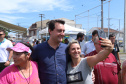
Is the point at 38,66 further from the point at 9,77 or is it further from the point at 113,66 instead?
the point at 113,66

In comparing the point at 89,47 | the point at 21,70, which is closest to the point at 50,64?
the point at 21,70

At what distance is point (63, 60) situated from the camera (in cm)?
232

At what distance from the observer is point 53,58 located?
2264mm

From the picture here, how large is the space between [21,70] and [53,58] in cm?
55

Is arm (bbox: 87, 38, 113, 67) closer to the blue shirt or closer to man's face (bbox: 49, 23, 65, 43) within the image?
the blue shirt

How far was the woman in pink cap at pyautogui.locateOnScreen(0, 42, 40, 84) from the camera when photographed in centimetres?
185

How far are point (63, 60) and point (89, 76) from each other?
0.52m

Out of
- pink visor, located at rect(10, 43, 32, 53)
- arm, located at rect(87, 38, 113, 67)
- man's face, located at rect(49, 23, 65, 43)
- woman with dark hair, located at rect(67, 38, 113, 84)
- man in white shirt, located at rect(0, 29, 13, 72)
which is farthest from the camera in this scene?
man in white shirt, located at rect(0, 29, 13, 72)

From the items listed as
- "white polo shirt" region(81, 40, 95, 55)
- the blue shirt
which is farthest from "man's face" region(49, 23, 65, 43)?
"white polo shirt" region(81, 40, 95, 55)

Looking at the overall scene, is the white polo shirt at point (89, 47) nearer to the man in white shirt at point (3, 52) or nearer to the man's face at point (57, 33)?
the man's face at point (57, 33)

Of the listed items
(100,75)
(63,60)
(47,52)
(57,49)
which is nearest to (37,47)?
(47,52)

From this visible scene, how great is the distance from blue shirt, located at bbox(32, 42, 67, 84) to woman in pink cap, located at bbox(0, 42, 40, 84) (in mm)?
128

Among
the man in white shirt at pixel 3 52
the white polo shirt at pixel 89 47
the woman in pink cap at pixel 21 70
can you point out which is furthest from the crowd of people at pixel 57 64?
the man in white shirt at pixel 3 52

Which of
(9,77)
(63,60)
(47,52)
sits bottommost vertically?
(9,77)
